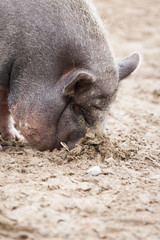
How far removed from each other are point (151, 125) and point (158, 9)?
9710 mm

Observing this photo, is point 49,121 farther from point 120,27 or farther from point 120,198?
point 120,27

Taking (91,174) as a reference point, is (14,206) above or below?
above

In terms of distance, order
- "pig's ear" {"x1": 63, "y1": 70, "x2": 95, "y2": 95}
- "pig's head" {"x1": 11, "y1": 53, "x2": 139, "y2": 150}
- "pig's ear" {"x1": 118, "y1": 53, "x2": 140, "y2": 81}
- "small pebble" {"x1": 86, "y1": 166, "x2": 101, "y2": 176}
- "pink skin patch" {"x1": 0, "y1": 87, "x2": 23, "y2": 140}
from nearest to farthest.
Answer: "pig's ear" {"x1": 63, "y1": 70, "x2": 95, "y2": 95}
"small pebble" {"x1": 86, "y1": 166, "x2": 101, "y2": 176}
"pig's head" {"x1": 11, "y1": 53, "x2": 139, "y2": 150}
"pig's ear" {"x1": 118, "y1": 53, "x2": 140, "y2": 81}
"pink skin patch" {"x1": 0, "y1": 87, "x2": 23, "y2": 140}

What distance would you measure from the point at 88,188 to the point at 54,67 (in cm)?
132

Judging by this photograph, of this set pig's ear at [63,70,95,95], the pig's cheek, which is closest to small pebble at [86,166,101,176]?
the pig's cheek

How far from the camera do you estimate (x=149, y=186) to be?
163 inches

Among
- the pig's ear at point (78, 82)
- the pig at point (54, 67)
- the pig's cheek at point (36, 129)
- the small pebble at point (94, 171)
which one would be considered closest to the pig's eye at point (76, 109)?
the pig at point (54, 67)

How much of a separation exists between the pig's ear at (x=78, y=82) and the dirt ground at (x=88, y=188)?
0.51 m

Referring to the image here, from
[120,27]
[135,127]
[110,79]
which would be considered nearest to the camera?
[110,79]

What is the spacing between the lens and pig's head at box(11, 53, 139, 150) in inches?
171

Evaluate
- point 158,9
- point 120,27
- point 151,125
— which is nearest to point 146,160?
point 151,125

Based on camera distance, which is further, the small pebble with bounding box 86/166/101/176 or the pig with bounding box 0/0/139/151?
the pig with bounding box 0/0/139/151

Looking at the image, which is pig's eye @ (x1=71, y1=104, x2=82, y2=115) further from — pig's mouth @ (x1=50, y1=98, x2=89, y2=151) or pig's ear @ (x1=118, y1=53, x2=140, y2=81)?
pig's ear @ (x1=118, y1=53, x2=140, y2=81)

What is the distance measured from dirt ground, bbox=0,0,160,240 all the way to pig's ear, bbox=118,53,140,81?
2.65ft
